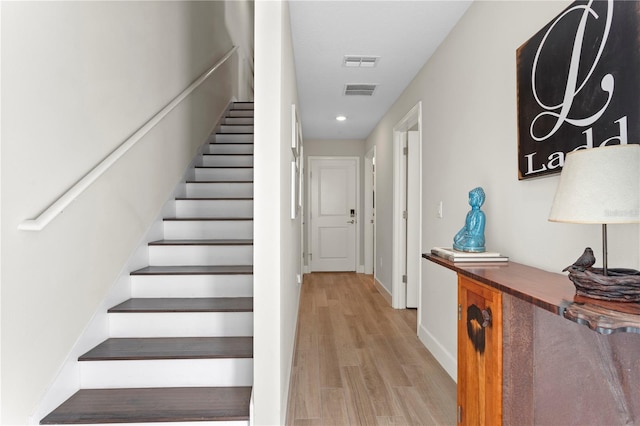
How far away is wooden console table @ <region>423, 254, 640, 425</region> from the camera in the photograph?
3.78 ft

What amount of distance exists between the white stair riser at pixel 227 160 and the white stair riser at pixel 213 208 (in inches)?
29.2

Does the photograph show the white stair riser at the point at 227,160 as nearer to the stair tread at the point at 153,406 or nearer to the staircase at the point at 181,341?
the staircase at the point at 181,341

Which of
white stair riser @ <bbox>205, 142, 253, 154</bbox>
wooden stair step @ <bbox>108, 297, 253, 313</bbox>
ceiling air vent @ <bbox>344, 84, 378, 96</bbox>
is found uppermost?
ceiling air vent @ <bbox>344, 84, 378, 96</bbox>

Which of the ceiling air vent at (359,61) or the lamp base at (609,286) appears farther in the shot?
the ceiling air vent at (359,61)

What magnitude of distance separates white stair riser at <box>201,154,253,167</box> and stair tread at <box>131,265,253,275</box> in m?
1.37

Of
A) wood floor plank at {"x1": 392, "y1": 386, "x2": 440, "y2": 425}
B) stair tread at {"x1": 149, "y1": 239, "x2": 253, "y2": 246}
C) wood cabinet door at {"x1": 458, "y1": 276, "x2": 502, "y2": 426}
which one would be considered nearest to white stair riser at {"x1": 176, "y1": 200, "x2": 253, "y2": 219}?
stair tread at {"x1": 149, "y1": 239, "x2": 253, "y2": 246}

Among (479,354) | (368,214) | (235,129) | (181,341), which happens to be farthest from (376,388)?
(368,214)

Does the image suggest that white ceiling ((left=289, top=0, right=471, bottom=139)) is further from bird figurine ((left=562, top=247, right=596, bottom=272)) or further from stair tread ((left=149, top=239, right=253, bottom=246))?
bird figurine ((left=562, top=247, right=596, bottom=272))

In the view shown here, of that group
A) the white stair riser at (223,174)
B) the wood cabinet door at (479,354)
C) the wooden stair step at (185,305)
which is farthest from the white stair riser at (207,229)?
the wood cabinet door at (479,354)

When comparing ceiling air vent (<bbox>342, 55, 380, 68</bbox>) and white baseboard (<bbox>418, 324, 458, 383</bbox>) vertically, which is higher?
ceiling air vent (<bbox>342, 55, 380, 68</bbox>)

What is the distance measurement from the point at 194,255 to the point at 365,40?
1.95 meters

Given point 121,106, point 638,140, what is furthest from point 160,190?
point 638,140

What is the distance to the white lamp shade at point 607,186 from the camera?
906 millimetres

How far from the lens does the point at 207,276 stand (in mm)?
2344
